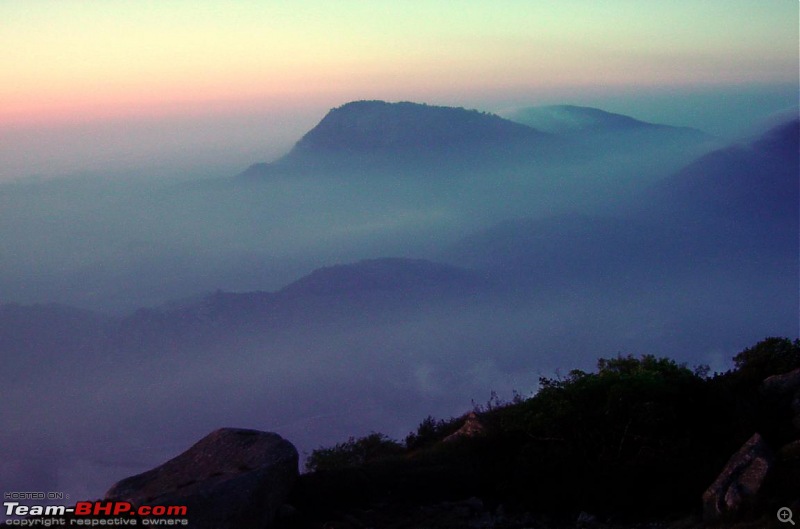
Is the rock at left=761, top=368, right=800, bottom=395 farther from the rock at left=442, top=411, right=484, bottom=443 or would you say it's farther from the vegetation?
the rock at left=442, top=411, right=484, bottom=443

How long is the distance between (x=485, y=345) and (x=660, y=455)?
184 metres

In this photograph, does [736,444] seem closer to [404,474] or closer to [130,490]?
[404,474]

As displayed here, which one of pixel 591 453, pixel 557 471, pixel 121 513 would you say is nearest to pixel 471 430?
pixel 557 471

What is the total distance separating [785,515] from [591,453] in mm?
4942

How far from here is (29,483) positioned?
12706 centimetres

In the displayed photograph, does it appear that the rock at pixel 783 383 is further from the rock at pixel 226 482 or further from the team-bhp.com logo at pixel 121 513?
the team-bhp.com logo at pixel 121 513

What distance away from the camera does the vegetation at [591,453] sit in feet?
47.0

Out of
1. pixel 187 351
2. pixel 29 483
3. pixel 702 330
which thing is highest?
pixel 187 351

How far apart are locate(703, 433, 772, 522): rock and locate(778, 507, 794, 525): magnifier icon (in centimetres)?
79

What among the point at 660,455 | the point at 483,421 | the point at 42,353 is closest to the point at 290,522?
the point at 483,421

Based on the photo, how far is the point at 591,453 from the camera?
50.6ft

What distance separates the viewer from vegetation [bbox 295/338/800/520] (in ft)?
47.0

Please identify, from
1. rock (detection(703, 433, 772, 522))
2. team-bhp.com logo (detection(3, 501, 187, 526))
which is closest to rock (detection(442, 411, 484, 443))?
rock (detection(703, 433, 772, 522))

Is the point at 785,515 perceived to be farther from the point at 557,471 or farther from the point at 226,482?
the point at 226,482
